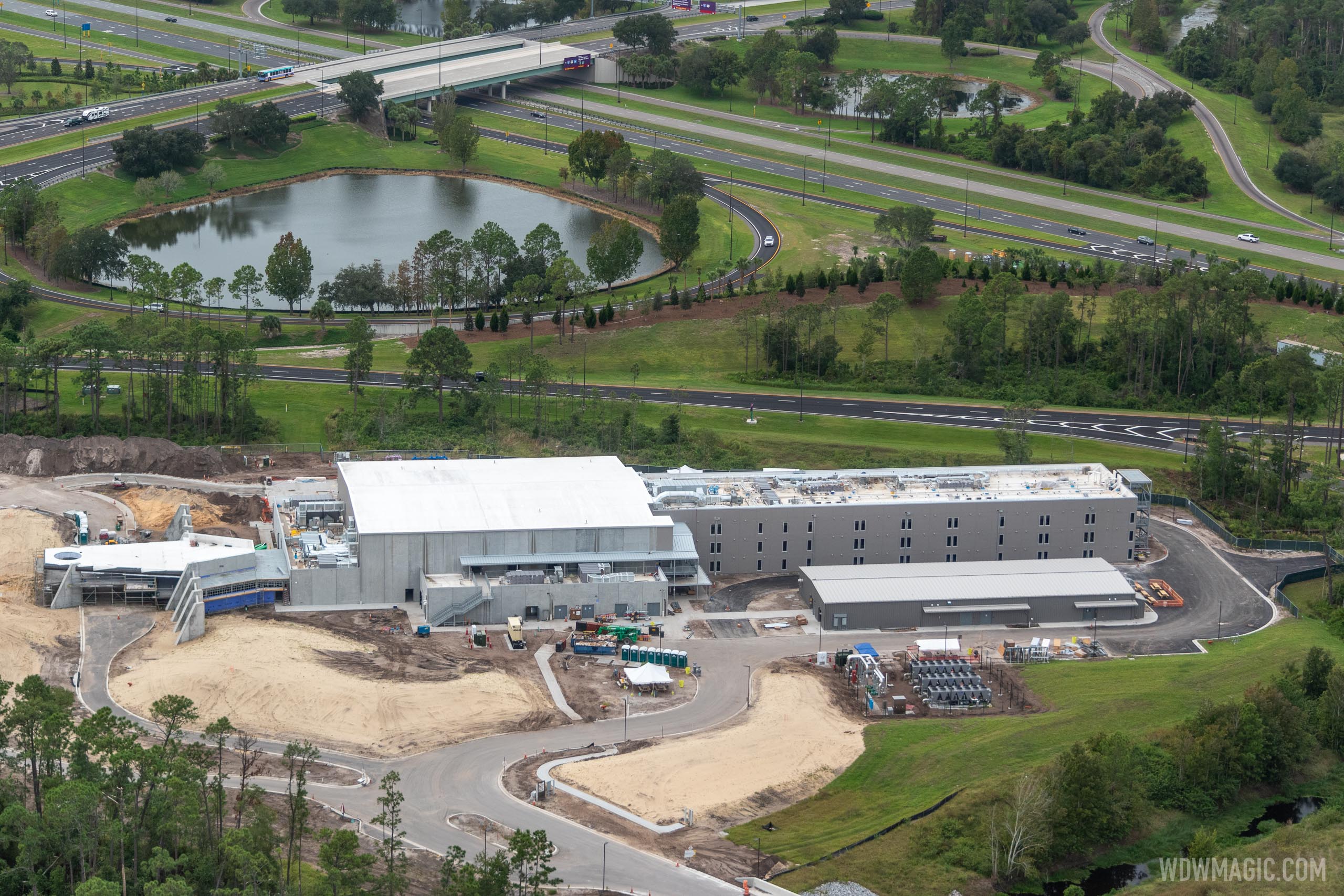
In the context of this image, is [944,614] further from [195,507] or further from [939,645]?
[195,507]

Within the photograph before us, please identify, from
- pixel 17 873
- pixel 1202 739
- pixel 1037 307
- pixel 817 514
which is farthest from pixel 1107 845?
pixel 1037 307

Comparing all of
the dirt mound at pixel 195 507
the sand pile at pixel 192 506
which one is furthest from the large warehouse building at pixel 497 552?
the sand pile at pixel 192 506

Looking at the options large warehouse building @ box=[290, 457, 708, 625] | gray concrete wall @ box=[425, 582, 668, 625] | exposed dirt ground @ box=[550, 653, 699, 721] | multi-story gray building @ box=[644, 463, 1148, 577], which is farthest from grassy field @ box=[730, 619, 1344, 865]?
large warehouse building @ box=[290, 457, 708, 625]

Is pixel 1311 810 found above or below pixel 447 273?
below

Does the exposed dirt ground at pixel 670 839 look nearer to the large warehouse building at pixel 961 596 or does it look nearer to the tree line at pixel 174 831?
the tree line at pixel 174 831

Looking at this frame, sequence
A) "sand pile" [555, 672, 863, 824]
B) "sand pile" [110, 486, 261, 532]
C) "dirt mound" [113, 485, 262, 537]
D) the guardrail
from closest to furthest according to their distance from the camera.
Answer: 1. "sand pile" [555, 672, 863, 824]
2. "dirt mound" [113, 485, 262, 537]
3. "sand pile" [110, 486, 261, 532]
4. the guardrail

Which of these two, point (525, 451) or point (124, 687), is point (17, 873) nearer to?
point (124, 687)

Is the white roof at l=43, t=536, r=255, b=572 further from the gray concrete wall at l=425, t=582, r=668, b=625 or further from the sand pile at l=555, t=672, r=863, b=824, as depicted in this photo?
the sand pile at l=555, t=672, r=863, b=824
